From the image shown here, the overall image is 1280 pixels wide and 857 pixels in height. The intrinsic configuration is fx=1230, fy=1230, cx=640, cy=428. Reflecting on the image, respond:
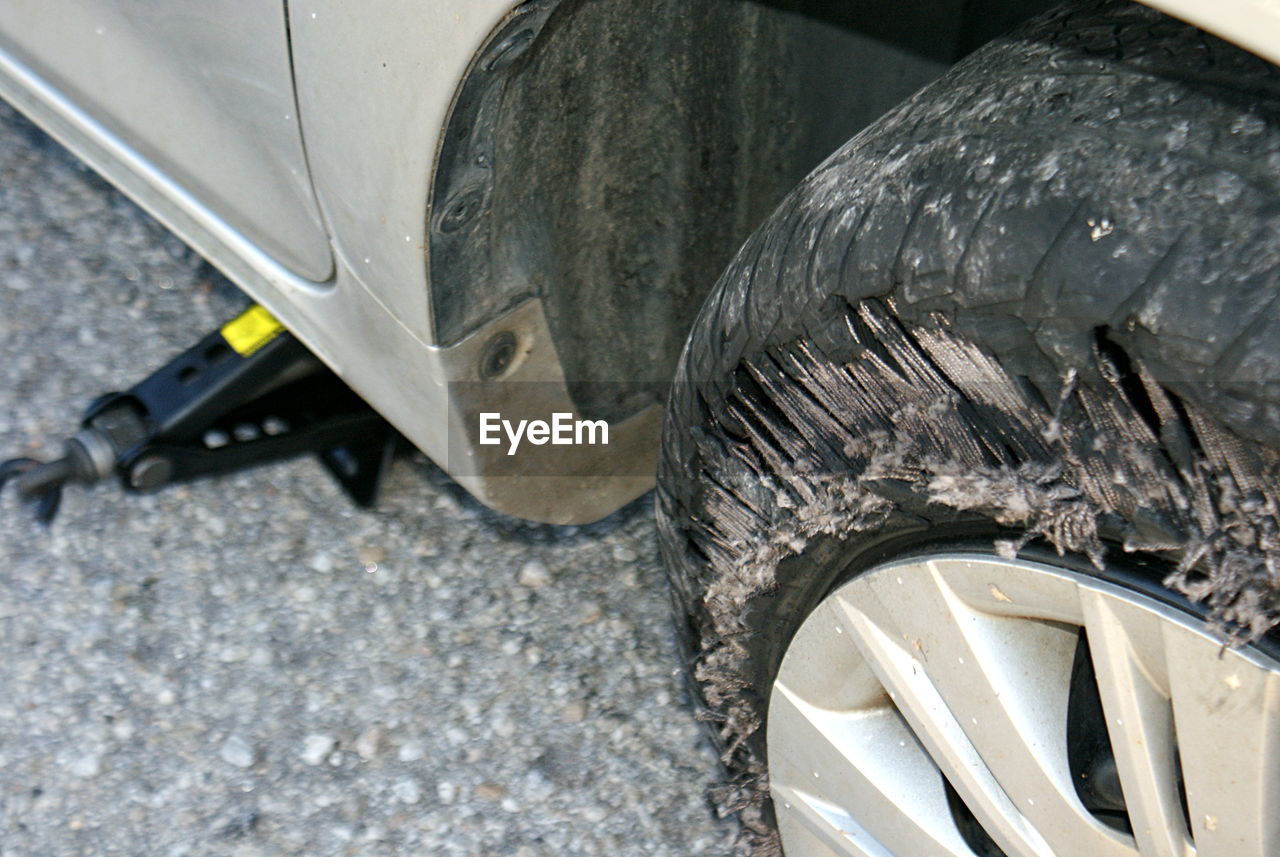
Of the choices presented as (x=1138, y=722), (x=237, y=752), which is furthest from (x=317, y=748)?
(x=1138, y=722)

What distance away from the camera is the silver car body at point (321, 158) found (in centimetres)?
108

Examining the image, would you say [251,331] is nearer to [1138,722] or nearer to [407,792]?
A: [407,792]

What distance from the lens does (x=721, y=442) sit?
1.10m

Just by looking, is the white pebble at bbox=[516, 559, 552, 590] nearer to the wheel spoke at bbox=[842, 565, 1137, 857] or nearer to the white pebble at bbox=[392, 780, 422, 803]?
the white pebble at bbox=[392, 780, 422, 803]

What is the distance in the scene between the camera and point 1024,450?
0.85 meters

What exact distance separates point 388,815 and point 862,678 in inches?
28.5

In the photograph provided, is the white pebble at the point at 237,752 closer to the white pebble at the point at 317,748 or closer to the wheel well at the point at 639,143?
the white pebble at the point at 317,748

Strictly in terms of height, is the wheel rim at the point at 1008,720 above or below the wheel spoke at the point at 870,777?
above

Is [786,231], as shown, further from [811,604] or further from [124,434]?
[124,434]

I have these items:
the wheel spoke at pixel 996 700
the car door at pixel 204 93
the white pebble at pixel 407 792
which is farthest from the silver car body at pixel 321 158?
the wheel spoke at pixel 996 700

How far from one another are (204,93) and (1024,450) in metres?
0.96

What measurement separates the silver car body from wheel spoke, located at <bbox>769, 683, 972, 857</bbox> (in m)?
0.47

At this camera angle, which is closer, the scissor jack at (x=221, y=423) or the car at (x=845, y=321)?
the car at (x=845, y=321)

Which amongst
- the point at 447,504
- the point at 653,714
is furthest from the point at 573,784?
the point at 447,504
